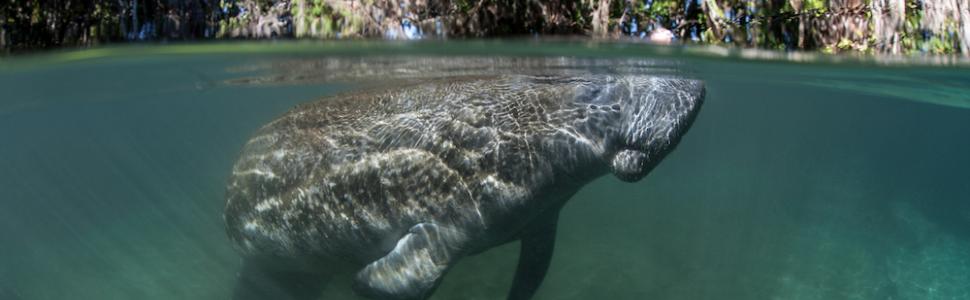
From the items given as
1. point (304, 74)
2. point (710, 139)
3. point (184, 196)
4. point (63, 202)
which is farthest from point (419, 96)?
point (63, 202)

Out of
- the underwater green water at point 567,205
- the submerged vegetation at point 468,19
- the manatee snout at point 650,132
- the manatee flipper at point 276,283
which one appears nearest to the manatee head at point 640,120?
the manatee snout at point 650,132

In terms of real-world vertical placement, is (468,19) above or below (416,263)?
above

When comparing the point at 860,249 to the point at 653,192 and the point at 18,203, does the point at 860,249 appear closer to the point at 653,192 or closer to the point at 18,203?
the point at 653,192

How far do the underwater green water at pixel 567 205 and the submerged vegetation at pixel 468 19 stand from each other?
1.42 ft

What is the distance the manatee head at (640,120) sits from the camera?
15.0 ft

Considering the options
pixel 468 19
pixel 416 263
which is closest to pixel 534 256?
pixel 416 263

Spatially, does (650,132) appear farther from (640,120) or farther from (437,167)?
(437,167)

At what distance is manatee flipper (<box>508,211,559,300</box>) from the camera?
5.76m

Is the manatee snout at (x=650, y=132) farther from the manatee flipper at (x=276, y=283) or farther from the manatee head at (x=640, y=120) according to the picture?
the manatee flipper at (x=276, y=283)

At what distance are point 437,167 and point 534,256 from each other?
65.5 inches

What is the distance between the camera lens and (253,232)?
5.72 metres

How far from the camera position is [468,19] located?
17.9 ft

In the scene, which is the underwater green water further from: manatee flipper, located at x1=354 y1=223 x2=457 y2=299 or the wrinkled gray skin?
manatee flipper, located at x1=354 y1=223 x2=457 y2=299

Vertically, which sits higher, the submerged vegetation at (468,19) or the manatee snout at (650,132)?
the submerged vegetation at (468,19)
